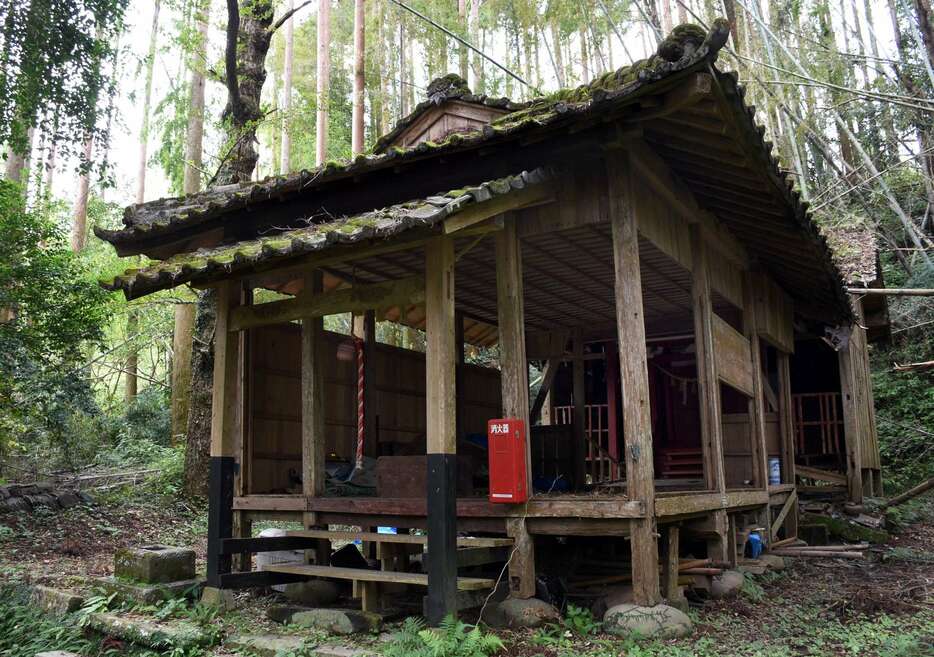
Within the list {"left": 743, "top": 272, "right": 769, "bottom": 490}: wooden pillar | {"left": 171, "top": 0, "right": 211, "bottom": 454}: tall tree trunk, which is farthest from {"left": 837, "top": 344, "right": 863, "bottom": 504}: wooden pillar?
{"left": 171, "top": 0, "right": 211, "bottom": 454}: tall tree trunk

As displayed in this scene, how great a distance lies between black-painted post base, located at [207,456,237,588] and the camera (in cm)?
669

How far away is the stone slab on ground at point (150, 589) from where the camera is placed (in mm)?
6406

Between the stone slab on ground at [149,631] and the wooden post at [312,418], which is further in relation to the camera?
the wooden post at [312,418]

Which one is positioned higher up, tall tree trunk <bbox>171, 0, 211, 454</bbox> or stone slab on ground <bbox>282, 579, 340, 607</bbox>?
tall tree trunk <bbox>171, 0, 211, 454</bbox>

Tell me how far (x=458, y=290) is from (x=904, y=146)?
15619mm

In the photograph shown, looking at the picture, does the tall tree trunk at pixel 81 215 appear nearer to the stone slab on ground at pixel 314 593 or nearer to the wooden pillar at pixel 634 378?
the stone slab on ground at pixel 314 593

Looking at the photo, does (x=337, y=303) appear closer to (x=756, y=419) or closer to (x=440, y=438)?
(x=440, y=438)

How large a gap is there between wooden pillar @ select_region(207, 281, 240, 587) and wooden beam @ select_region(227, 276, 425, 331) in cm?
18

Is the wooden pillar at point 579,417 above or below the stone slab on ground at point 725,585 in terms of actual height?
above

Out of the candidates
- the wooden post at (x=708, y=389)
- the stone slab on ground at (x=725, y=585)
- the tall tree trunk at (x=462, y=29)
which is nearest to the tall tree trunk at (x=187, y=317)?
the tall tree trunk at (x=462, y=29)

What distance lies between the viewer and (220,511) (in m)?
6.80

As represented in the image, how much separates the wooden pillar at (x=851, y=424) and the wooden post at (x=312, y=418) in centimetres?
936

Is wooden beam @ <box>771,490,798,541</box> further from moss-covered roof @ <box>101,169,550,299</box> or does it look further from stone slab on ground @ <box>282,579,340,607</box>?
moss-covered roof @ <box>101,169,550,299</box>

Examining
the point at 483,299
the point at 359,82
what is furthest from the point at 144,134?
the point at 483,299
